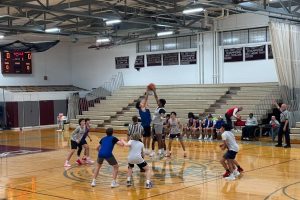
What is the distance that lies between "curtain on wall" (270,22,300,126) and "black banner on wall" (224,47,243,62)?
191 inches

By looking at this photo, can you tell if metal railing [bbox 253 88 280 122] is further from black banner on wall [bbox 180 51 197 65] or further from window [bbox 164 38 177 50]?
window [bbox 164 38 177 50]

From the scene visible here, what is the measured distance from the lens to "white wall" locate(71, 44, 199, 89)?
27609mm

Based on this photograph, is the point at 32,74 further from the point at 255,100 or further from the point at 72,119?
the point at 255,100

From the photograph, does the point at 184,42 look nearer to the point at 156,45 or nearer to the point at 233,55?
the point at 156,45

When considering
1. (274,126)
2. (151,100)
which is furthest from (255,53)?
(151,100)

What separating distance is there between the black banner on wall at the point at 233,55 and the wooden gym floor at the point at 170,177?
29.2 feet

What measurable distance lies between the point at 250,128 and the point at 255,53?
5767 millimetres

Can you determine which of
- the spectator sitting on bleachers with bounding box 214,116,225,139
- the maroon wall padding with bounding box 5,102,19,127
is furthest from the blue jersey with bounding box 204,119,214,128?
the maroon wall padding with bounding box 5,102,19,127

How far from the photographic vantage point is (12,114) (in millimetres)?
28922

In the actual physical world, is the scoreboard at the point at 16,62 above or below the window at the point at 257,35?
below

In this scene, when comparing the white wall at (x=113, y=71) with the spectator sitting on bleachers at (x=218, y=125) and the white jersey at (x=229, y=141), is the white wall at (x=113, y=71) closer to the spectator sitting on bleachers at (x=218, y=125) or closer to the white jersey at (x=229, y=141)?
the spectator sitting on bleachers at (x=218, y=125)

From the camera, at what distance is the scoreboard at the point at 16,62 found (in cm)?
2917

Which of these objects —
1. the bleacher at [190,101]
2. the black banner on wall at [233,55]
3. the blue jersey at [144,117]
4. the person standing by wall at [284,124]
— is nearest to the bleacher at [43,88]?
the bleacher at [190,101]

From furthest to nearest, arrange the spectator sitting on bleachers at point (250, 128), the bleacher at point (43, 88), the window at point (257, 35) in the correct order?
the bleacher at point (43, 88) < the window at point (257, 35) < the spectator sitting on bleachers at point (250, 128)
